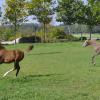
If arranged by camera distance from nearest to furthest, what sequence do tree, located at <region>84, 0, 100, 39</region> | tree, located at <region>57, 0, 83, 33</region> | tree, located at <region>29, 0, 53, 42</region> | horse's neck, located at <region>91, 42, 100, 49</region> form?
horse's neck, located at <region>91, 42, 100, 49</region> → tree, located at <region>84, 0, 100, 39</region> → tree, located at <region>29, 0, 53, 42</region> → tree, located at <region>57, 0, 83, 33</region>

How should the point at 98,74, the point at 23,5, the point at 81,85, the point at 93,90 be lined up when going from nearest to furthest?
the point at 93,90, the point at 81,85, the point at 98,74, the point at 23,5

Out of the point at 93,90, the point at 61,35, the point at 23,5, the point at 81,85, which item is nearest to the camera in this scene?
the point at 93,90

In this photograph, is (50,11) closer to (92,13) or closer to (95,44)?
(92,13)

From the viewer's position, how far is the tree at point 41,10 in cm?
5691

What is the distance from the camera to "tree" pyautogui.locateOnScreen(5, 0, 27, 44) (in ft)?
187

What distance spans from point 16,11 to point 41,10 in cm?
317

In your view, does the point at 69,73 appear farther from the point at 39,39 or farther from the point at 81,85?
the point at 39,39

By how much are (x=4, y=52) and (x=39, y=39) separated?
41.9 metres

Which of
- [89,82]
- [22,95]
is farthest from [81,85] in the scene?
[22,95]

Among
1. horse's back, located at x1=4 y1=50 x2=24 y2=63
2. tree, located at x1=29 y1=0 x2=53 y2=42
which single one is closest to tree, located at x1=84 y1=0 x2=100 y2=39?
tree, located at x1=29 y1=0 x2=53 y2=42

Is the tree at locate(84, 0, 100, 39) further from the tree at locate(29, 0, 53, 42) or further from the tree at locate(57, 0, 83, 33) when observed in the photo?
the tree at locate(29, 0, 53, 42)

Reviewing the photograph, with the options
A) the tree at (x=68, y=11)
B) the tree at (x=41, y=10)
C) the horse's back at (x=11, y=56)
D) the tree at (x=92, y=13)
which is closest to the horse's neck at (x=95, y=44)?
the horse's back at (x=11, y=56)

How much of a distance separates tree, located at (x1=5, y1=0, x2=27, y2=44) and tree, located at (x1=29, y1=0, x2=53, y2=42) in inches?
41.3

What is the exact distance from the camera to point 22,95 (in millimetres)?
11703
